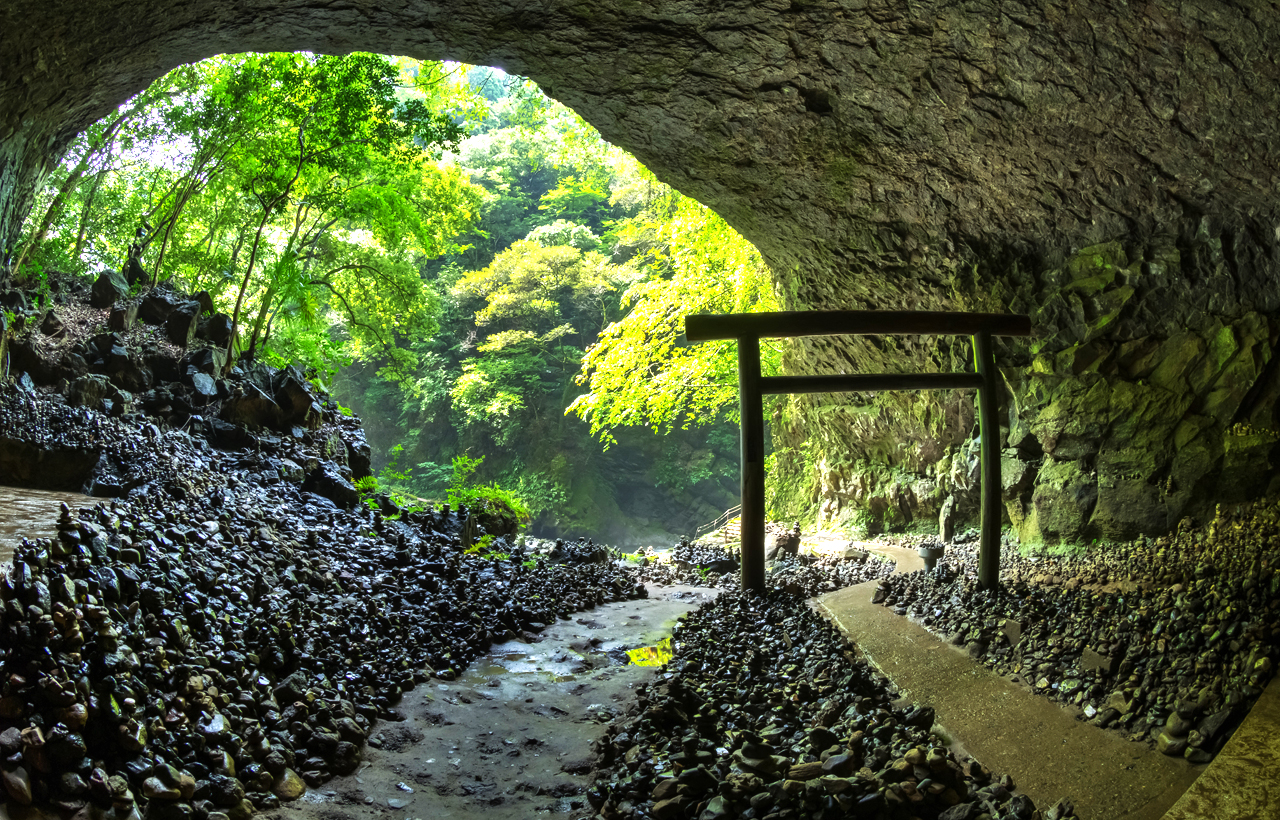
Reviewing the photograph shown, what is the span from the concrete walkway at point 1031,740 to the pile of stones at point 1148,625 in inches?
4.6

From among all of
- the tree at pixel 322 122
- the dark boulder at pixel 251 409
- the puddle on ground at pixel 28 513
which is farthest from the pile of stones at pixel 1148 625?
the tree at pixel 322 122

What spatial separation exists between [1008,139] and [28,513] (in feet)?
23.2

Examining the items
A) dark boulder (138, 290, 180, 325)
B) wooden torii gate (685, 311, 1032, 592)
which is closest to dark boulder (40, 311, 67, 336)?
dark boulder (138, 290, 180, 325)

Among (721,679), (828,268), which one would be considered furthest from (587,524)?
(721,679)

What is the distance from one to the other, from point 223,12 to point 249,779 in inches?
184

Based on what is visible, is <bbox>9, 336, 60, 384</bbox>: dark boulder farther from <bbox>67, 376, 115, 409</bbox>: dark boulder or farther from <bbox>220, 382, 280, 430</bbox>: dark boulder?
<bbox>220, 382, 280, 430</bbox>: dark boulder

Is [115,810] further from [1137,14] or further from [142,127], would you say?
[142,127]

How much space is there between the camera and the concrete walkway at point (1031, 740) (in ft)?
8.83

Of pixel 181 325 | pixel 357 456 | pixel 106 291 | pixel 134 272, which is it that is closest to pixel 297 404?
pixel 357 456

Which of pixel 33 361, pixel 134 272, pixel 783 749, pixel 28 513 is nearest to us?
pixel 783 749

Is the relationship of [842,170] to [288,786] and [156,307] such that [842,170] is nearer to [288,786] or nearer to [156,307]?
[288,786]

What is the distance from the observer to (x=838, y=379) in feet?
17.4

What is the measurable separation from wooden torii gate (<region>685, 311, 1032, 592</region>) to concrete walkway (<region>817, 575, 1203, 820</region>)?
120 centimetres

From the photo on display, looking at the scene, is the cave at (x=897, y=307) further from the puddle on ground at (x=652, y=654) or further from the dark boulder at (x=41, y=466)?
the puddle on ground at (x=652, y=654)
